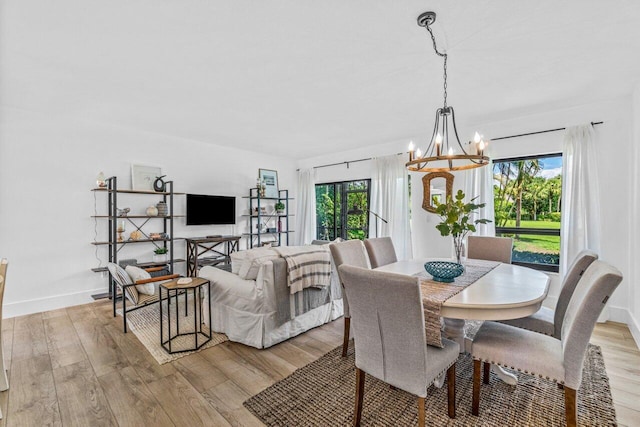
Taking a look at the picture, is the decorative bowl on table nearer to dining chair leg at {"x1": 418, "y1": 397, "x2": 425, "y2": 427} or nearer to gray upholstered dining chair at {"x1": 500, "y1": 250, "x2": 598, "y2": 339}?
gray upholstered dining chair at {"x1": 500, "y1": 250, "x2": 598, "y2": 339}

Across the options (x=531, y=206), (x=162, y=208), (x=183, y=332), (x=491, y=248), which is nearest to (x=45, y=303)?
(x=162, y=208)

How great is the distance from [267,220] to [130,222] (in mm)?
2474

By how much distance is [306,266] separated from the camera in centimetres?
279

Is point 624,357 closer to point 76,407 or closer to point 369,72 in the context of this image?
point 369,72

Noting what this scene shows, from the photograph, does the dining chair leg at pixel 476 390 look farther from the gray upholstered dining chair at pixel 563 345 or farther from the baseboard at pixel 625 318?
the baseboard at pixel 625 318

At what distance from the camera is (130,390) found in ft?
6.66

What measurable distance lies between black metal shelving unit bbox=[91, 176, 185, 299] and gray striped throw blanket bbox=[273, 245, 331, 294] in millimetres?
2405

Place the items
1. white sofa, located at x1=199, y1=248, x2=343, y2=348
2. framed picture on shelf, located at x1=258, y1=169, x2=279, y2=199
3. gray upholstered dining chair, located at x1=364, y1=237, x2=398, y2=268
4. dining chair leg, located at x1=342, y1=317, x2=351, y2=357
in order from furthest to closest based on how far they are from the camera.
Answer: framed picture on shelf, located at x1=258, y1=169, x2=279, y2=199, gray upholstered dining chair, located at x1=364, y1=237, x2=398, y2=268, white sofa, located at x1=199, y1=248, x2=343, y2=348, dining chair leg, located at x1=342, y1=317, x2=351, y2=357

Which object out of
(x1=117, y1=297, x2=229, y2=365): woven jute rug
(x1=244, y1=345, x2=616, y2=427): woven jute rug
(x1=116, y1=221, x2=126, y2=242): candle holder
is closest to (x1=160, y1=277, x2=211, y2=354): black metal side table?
(x1=117, y1=297, x2=229, y2=365): woven jute rug

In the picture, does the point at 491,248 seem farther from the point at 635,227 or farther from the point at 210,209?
the point at 210,209

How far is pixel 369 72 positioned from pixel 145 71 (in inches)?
78.3

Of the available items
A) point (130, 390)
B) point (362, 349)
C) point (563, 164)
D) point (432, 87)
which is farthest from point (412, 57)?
point (130, 390)

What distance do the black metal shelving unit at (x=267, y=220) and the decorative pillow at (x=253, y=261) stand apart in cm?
278

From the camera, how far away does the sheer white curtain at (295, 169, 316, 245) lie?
6188mm
